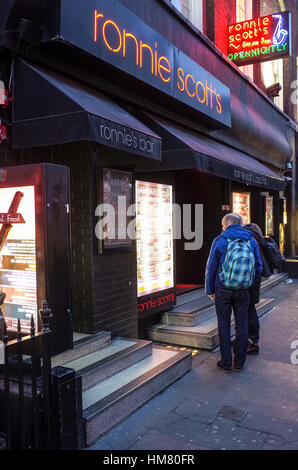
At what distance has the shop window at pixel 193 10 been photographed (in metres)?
9.07

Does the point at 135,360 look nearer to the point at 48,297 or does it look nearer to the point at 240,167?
the point at 48,297

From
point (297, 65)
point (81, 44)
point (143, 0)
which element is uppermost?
point (297, 65)

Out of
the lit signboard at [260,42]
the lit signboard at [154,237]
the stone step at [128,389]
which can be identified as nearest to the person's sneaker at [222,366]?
the stone step at [128,389]

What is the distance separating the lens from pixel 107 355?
452 centimetres

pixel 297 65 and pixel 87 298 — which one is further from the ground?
pixel 297 65

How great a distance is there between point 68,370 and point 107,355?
4.23ft

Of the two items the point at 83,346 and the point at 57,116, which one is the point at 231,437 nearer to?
the point at 83,346

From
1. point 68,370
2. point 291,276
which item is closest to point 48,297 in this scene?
point 68,370

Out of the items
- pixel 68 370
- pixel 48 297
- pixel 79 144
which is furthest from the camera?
pixel 79 144

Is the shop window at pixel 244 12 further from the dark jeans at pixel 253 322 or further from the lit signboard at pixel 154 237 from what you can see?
the dark jeans at pixel 253 322

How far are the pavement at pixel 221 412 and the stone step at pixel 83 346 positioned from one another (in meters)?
0.85

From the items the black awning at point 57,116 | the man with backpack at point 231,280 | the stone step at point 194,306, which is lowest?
the stone step at point 194,306

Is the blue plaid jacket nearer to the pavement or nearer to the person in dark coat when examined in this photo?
the person in dark coat

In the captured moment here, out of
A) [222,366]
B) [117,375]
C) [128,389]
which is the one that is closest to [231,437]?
[128,389]
